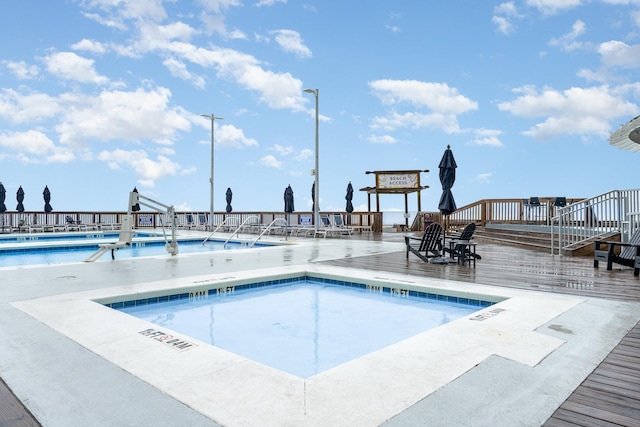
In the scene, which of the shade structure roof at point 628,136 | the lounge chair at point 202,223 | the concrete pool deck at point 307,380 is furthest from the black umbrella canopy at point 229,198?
the concrete pool deck at point 307,380

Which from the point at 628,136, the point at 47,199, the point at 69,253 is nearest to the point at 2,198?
the point at 47,199

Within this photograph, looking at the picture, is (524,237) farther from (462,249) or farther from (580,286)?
(580,286)

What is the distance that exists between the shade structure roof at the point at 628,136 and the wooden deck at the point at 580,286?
402 cm

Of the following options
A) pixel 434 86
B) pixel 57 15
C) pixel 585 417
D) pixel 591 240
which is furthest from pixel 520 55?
pixel 57 15

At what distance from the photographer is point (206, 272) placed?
6.80 metres

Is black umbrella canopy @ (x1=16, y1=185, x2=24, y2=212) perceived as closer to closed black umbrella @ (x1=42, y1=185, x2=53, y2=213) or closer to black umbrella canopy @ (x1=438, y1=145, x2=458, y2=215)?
closed black umbrella @ (x1=42, y1=185, x2=53, y2=213)

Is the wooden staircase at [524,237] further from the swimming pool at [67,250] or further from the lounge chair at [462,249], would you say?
the swimming pool at [67,250]

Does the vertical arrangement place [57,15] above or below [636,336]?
above

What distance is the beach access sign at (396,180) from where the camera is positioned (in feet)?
A: 68.6

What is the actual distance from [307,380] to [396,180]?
19.4 meters

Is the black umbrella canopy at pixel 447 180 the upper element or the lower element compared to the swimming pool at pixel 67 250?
upper

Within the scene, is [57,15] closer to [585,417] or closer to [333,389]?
[333,389]

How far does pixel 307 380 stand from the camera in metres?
2.42

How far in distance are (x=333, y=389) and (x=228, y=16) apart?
13.2 m
